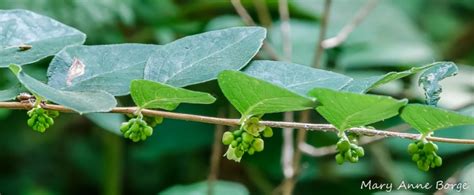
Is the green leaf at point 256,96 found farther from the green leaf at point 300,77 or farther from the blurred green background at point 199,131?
the blurred green background at point 199,131

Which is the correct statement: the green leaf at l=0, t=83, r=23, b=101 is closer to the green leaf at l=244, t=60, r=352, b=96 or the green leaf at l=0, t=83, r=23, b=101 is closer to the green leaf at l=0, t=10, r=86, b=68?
the green leaf at l=0, t=10, r=86, b=68

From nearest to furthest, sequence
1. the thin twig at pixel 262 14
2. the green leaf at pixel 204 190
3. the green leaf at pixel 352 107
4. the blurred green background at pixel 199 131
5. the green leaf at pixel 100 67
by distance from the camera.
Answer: the green leaf at pixel 352 107
the green leaf at pixel 100 67
the green leaf at pixel 204 190
the blurred green background at pixel 199 131
the thin twig at pixel 262 14

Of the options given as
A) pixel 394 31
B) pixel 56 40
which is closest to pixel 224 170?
pixel 394 31

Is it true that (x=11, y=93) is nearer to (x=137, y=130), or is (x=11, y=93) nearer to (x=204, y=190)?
(x=137, y=130)

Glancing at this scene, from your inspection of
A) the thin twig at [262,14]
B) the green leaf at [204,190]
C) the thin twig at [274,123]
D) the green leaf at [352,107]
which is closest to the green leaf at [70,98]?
the thin twig at [274,123]

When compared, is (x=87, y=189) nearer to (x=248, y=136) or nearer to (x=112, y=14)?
(x=112, y=14)
